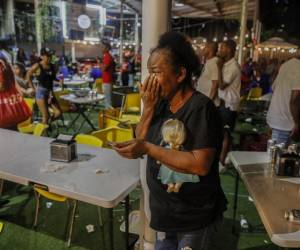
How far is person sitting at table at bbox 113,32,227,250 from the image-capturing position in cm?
124

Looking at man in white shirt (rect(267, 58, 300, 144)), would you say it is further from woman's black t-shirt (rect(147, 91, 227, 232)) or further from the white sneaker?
woman's black t-shirt (rect(147, 91, 227, 232))

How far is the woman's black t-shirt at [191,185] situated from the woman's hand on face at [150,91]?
52mm

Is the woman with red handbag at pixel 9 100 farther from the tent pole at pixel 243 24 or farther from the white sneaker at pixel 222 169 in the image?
the tent pole at pixel 243 24

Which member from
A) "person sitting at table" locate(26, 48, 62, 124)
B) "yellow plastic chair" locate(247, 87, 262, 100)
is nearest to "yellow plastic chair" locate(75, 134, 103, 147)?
"person sitting at table" locate(26, 48, 62, 124)

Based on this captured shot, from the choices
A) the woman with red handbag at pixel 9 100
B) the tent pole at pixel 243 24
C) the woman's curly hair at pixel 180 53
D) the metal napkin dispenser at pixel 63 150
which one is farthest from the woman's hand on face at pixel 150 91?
the tent pole at pixel 243 24

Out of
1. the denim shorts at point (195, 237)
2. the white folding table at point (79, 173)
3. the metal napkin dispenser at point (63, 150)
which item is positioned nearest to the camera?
the denim shorts at point (195, 237)

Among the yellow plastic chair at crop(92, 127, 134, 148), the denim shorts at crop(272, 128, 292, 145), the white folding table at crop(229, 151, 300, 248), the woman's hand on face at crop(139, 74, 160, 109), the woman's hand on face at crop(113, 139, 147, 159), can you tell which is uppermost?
the woman's hand on face at crop(139, 74, 160, 109)

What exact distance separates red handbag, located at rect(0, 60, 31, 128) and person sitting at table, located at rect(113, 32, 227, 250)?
238 centimetres

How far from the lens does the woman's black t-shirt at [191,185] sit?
4.10 feet

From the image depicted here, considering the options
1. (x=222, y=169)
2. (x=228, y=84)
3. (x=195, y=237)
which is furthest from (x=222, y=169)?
(x=195, y=237)

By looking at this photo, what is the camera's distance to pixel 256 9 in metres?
11.2

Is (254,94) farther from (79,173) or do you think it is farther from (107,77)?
(79,173)

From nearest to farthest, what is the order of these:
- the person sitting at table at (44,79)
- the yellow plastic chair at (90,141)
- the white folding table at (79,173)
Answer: the white folding table at (79,173) < the yellow plastic chair at (90,141) < the person sitting at table at (44,79)

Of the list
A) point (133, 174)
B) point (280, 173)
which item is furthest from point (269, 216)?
point (133, 174)
